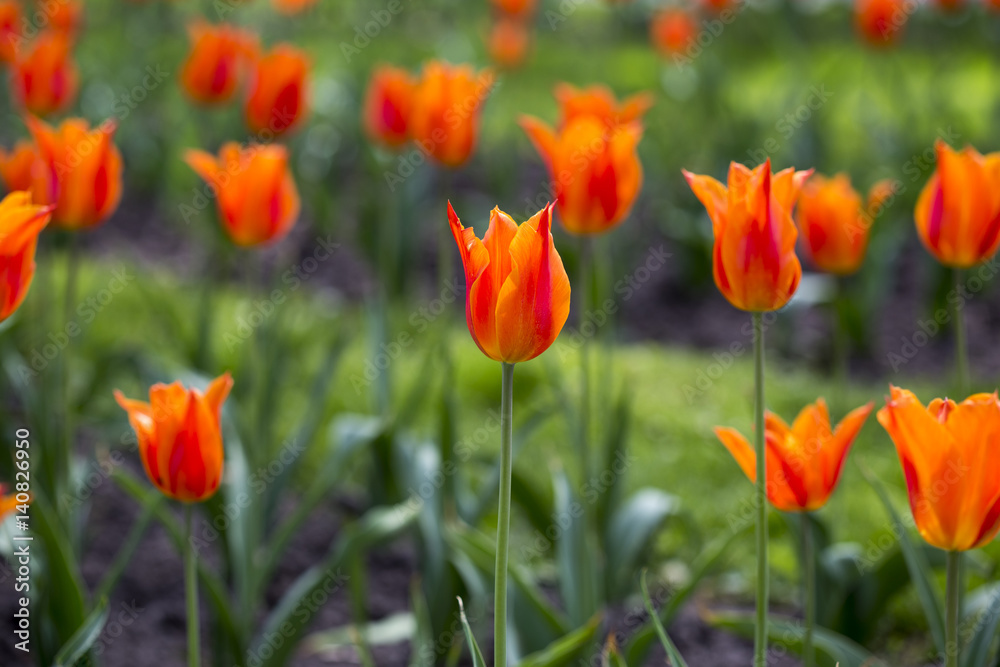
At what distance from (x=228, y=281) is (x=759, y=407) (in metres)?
3.89

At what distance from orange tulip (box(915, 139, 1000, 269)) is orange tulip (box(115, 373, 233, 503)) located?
1.10 metres

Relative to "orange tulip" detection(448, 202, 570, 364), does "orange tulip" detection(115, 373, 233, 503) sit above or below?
below

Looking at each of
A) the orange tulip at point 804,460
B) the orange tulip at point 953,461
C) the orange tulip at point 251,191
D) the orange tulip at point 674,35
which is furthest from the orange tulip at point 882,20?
the orange tulip at point 953,461

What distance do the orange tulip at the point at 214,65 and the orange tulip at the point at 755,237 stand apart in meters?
2.11

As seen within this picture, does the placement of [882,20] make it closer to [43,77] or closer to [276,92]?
Result: [276,92]

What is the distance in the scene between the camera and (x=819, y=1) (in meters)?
9.15

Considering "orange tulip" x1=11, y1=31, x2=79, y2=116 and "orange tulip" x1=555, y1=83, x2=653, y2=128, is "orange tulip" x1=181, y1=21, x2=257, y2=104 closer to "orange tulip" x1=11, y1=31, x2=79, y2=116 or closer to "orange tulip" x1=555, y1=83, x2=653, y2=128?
"orange tulip" x1=11, y1=31, x2=79, y2=116

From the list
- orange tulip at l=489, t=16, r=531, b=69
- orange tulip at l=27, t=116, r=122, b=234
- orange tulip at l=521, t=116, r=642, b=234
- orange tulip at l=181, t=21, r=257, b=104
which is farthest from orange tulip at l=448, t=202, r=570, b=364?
orange tulip at l=489, t=16, r=531, b=69

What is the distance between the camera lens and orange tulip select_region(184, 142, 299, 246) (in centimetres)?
219

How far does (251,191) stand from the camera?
7.26 ft

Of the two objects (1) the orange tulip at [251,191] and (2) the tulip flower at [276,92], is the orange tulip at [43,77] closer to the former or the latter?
(2) the tulip flower at [276,92]

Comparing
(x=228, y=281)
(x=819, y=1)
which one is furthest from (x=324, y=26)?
(x=228, y=281)

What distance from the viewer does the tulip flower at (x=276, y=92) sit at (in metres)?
2.94

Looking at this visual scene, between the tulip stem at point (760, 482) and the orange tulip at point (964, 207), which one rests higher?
the orange tulip at point (964, 207)
